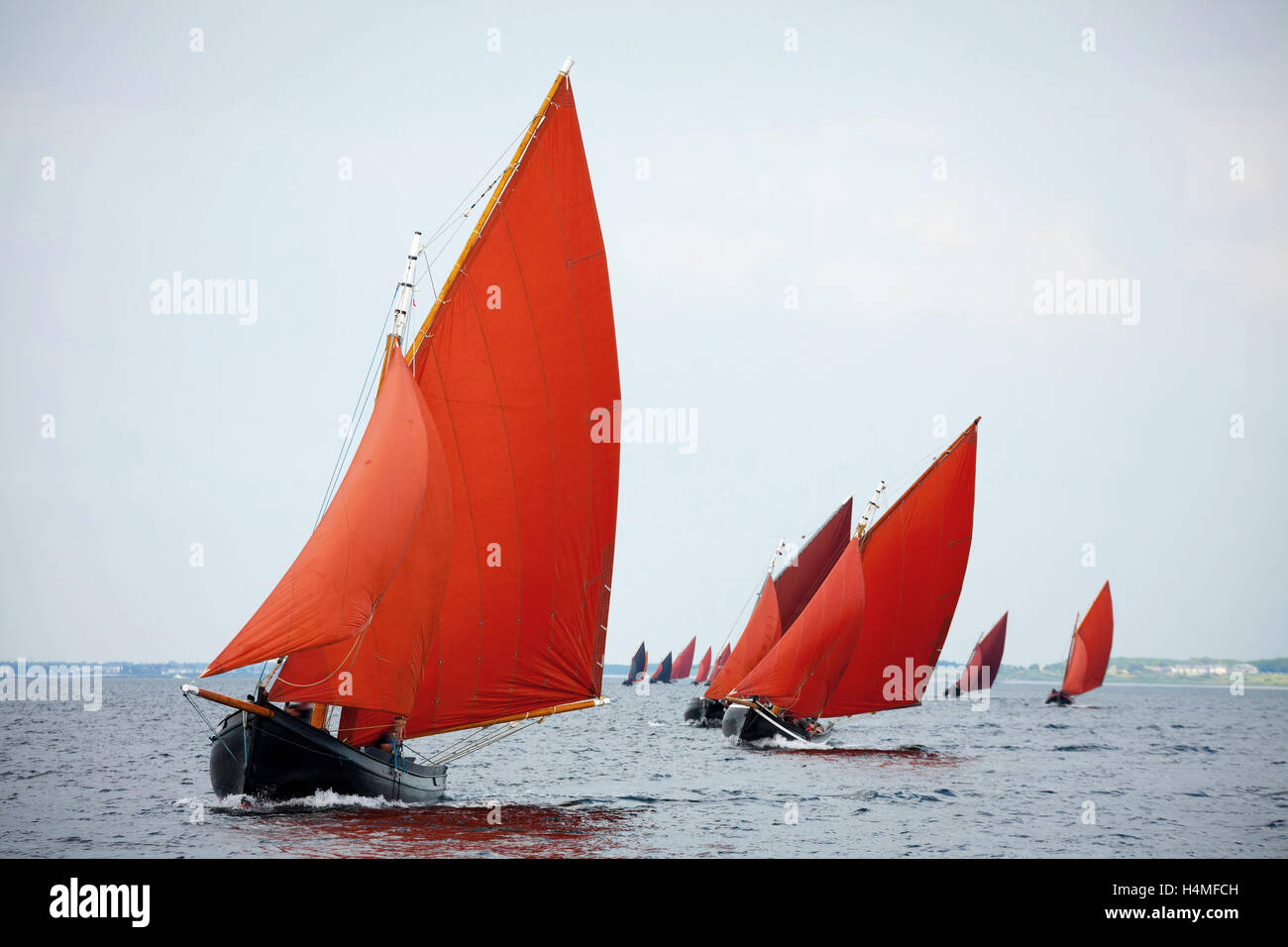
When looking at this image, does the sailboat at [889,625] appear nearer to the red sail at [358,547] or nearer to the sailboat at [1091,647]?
the red sail at [358,547]

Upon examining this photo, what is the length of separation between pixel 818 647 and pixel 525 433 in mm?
23726

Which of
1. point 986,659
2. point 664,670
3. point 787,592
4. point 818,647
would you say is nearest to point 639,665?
point 664,670

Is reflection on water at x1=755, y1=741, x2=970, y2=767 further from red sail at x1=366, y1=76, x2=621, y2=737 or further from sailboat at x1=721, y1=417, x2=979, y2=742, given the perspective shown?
red sail at x1=366, y1=76, x2=621, y2=737

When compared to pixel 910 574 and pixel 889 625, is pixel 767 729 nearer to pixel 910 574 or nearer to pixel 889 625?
pixel 889 625

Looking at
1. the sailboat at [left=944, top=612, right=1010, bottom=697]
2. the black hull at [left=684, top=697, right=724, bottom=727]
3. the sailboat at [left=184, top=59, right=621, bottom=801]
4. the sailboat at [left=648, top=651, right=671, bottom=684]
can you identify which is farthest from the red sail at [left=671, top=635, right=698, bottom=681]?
the sailboat at [left=184, top=59, right=621, bottom=801]

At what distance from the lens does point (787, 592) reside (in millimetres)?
56594

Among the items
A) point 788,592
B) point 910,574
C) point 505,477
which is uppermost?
point 505,477

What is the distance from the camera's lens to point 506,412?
25.5 m

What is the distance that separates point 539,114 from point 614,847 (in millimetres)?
15258

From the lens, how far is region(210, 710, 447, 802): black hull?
76.0 ft

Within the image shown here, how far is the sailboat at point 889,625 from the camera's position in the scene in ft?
157

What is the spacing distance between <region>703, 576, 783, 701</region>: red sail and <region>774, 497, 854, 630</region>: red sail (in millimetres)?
589
